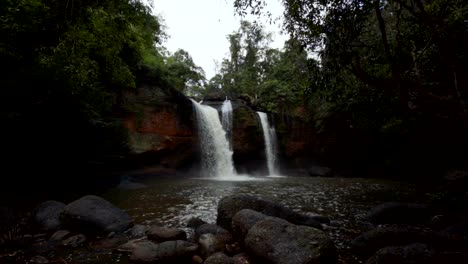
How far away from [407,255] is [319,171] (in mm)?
20376

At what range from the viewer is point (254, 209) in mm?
7309

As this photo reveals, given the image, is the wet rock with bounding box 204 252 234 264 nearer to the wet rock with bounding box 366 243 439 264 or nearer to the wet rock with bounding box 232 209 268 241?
the wet rock with bounding box 232 209 268 241

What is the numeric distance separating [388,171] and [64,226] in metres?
22.6

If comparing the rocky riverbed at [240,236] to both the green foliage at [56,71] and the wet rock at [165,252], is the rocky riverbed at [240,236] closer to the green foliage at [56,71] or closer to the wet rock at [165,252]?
the wet rock at [165,252]

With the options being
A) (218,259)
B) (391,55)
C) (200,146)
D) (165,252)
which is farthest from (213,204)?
(200,146)

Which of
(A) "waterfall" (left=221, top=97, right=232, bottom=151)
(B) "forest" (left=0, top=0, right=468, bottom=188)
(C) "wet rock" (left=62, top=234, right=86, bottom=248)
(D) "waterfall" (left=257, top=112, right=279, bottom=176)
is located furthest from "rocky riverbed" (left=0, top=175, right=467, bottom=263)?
(D) "waterfall" (left=257, top=112, right=279, bottom=176)

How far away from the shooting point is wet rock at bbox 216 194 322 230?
706 cm

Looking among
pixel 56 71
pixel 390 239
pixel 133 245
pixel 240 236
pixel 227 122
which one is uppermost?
pixel 227 122

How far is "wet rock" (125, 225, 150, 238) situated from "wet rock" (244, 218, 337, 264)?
9.40 feet

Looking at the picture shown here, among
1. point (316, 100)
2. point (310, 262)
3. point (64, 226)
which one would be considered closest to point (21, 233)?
point (64, 226)

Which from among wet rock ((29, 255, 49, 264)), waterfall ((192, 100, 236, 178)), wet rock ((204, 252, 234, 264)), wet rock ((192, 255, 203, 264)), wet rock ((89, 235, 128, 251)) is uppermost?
waterfall ((192, 100, 236, 178))

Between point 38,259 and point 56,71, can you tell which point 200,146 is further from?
point 38,259

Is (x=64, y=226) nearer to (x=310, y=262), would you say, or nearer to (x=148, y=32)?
(x=310, y=262)

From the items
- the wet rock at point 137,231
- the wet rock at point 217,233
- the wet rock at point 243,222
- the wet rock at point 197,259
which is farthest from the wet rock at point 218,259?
the wet rock at point 137,231
